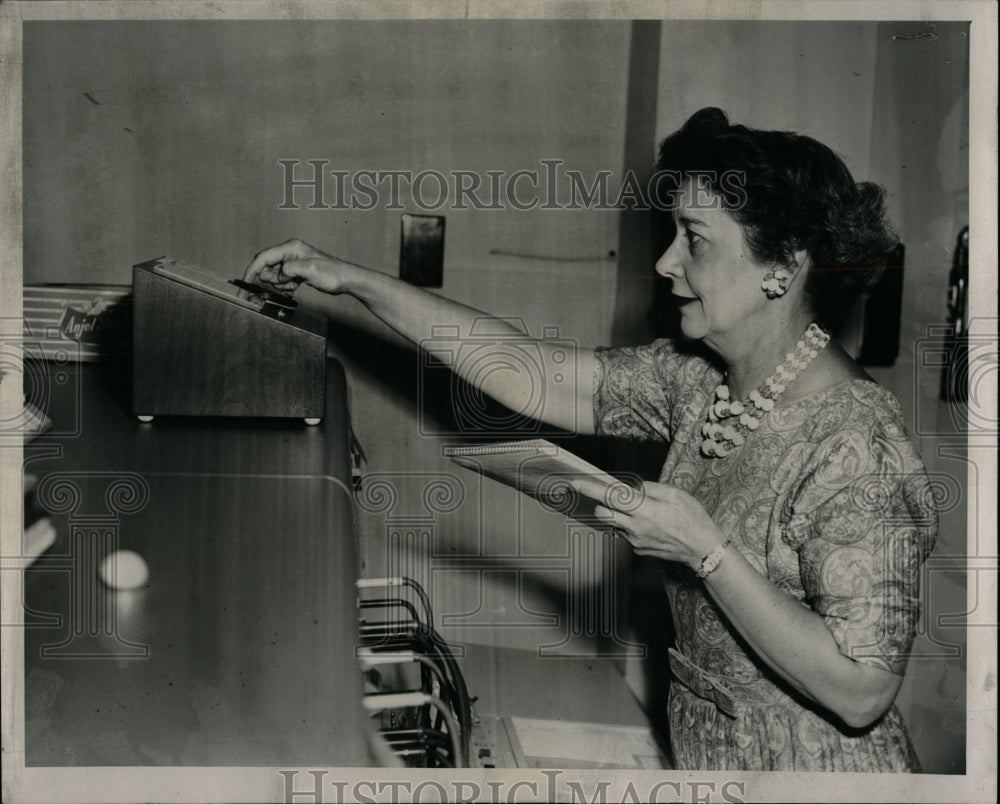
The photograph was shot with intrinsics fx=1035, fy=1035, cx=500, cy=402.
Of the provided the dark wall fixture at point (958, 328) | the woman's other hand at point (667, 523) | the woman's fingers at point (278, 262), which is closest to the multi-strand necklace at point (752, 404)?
the woman's other hand at point (667, 523)

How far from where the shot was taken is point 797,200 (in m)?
1.51

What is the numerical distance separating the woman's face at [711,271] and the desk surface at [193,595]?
573mm

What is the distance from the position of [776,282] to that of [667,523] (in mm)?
406

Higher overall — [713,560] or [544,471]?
[544,471]

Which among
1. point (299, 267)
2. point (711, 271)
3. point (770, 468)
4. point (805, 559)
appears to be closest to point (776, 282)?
point (711, 271)

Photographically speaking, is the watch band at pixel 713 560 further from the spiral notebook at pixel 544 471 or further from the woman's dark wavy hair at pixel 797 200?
the woman's dark wavy hair at pixel 797 200

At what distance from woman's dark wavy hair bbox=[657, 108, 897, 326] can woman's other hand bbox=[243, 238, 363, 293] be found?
1.82 ft

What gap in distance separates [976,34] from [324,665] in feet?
4.55

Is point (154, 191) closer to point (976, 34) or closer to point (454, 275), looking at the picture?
point (454, 275)

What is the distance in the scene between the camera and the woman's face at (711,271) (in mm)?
1515

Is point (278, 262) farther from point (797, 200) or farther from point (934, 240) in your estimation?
point (934, 240)

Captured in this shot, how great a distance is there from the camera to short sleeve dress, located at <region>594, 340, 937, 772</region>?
4.65 ft

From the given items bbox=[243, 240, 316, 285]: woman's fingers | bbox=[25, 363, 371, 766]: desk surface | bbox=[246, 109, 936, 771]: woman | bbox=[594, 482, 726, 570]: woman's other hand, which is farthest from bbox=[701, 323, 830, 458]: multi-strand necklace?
bbox=[243, 240, 316, 285]: woman's fingers

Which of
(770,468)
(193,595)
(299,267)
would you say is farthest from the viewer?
(299,267)
